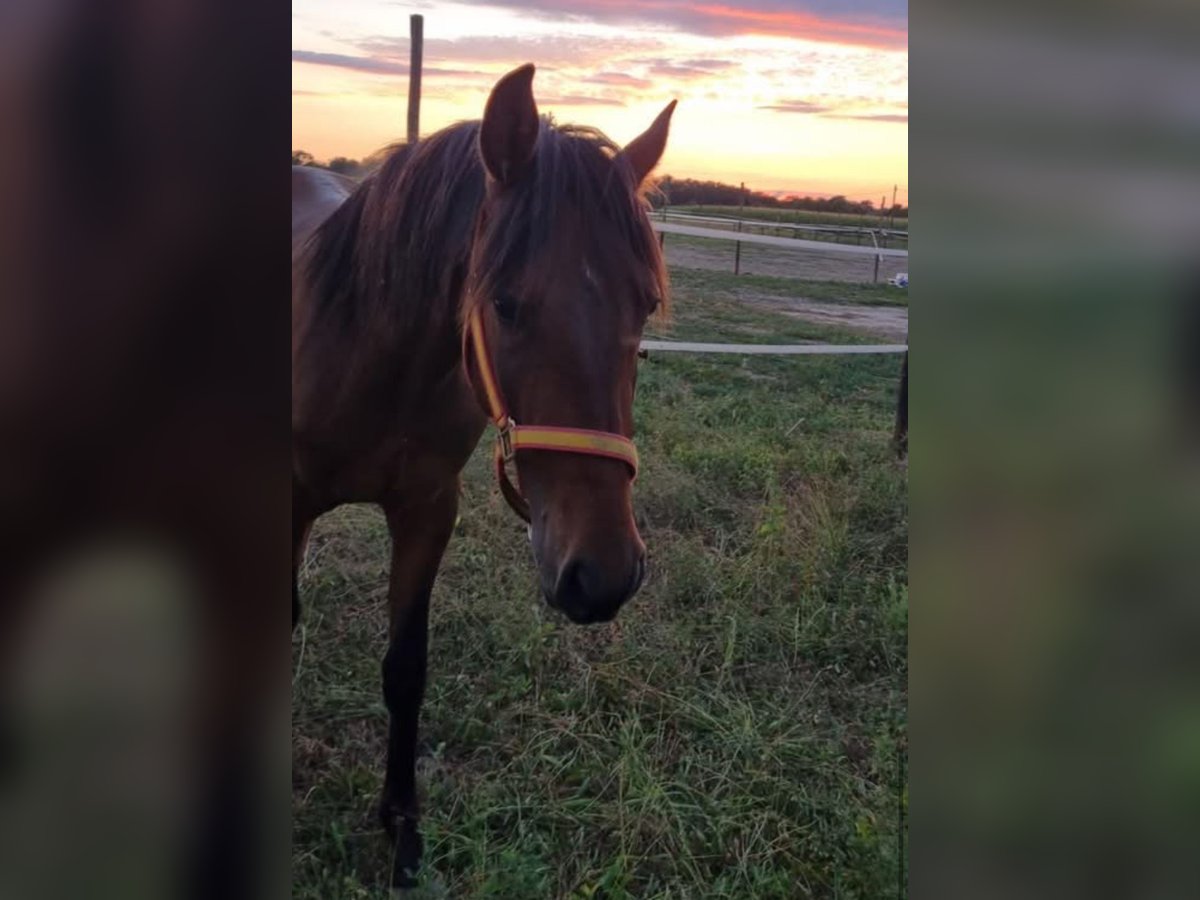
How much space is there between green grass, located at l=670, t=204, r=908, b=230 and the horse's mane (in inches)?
9.3

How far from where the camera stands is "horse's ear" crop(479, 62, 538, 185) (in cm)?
127

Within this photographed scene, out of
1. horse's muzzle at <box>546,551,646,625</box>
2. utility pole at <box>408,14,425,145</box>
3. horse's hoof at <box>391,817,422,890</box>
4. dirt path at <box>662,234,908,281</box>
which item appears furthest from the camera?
dirt path at <box>662,234,908,281</box>

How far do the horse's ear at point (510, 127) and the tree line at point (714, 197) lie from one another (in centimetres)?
26

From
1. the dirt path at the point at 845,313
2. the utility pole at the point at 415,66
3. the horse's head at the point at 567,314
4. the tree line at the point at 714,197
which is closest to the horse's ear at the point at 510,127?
the horse's head at the point at 567,314

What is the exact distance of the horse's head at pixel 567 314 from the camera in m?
1.27

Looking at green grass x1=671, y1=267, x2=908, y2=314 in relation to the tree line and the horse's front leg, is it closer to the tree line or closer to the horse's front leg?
the tree line

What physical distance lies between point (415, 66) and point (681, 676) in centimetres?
118

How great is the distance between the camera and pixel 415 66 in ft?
4.57
